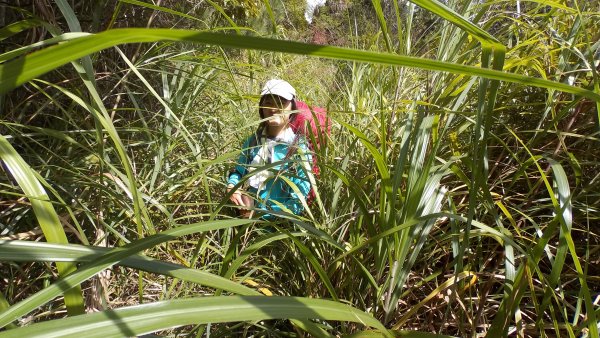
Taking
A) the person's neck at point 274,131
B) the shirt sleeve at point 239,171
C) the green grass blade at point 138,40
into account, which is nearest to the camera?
the green grass blade at point 138,40

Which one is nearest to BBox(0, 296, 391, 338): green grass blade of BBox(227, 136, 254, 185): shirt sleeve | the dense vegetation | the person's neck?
the dense vegetation

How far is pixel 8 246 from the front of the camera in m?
0.44

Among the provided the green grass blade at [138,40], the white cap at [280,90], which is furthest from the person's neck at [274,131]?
the green grass blade at [138,40]

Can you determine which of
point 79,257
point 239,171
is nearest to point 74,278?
point 79,257

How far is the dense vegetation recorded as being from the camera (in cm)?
40

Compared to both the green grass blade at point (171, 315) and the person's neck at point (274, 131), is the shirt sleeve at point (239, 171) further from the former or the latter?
the green grass blade at point (171, 315)

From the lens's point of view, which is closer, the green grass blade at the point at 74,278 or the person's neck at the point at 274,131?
the green grass blade at the point at 74,278

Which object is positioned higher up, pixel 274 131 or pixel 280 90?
pixel 280 90

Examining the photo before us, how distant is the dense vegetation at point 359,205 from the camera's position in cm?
40

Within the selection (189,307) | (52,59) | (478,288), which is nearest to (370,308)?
(478,288)

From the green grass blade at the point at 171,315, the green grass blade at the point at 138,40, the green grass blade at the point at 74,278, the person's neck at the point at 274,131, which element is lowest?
the person's neck at the point at 274,131

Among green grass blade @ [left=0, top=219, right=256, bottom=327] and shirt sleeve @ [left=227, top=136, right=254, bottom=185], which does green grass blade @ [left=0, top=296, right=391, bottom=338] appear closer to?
green grass blade @ [left=0, top=219, right=256, bottom=327]

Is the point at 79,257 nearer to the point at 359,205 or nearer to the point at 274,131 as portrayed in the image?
the point at 359,205

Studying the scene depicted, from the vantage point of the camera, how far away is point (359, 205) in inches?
28.8
